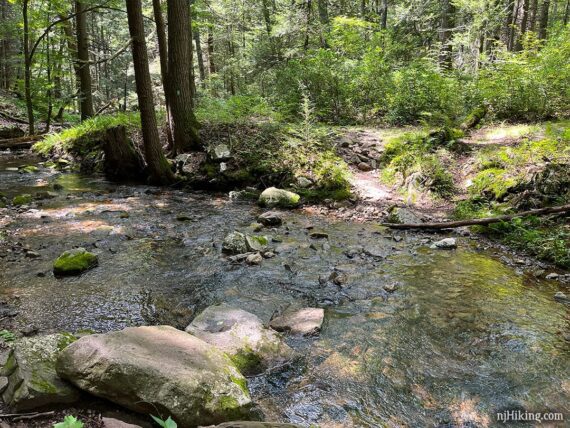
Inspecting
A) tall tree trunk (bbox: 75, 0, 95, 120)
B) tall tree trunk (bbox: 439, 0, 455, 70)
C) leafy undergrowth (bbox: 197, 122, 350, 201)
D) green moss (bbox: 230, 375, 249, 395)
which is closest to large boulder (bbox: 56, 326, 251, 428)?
green moss (bbox: 230, 375, 249, 395)

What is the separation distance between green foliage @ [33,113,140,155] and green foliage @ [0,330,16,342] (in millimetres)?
9667

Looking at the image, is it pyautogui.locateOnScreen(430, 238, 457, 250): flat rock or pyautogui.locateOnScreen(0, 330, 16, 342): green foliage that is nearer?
pyautogui.locateOnScreen(0, 330, 16, 342): green foliage

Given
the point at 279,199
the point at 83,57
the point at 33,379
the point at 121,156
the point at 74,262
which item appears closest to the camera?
the point at 33,379

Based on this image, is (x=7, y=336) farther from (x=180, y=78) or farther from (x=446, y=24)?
(x=446, y=24)

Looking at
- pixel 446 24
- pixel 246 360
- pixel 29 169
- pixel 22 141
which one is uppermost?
pixel 446 24

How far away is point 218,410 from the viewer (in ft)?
8.43

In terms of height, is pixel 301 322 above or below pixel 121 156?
below

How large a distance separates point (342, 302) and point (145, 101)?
7421 mm

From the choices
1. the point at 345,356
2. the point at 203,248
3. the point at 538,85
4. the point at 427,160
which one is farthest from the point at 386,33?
the point at 345,356

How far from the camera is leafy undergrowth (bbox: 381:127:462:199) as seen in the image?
881cm

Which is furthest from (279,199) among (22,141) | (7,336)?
(22,141)

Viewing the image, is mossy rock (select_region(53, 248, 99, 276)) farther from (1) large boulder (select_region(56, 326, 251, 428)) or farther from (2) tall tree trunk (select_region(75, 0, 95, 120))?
(2) tall tree trunk (select_region(75, 0, 95, 120))

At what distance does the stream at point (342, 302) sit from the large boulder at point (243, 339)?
149 millimetres

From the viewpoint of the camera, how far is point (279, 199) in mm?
8992
